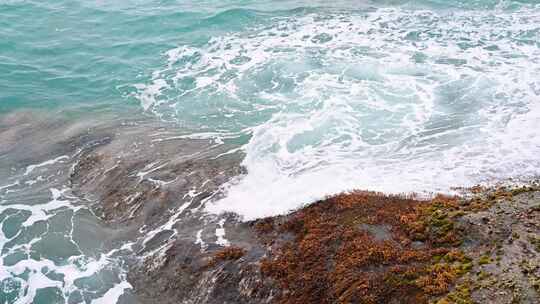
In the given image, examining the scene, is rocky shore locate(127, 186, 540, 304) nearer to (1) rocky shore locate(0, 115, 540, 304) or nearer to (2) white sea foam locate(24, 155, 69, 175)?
(1) rocky shore locate(0, 115, 540, 304)

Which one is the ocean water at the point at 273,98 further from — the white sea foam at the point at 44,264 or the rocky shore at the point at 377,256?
the rocky shore at the point at 377,256

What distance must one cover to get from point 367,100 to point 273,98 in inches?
403

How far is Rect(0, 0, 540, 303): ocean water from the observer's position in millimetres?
31812

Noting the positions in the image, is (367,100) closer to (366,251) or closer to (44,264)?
(366,251)

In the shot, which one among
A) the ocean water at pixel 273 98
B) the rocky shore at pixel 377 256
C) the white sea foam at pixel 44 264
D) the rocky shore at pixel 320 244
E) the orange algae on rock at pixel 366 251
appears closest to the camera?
the rocky shore at pixel 377 256

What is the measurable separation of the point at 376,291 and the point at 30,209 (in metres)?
28.3

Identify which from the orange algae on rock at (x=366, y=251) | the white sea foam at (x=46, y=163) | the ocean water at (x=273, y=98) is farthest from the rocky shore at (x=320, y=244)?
the white sea foam at (x=46, y=163)

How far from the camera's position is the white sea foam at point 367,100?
110 feet

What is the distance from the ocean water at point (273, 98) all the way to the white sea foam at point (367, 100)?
0.62 feet

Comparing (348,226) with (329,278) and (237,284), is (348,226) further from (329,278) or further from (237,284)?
A: (237,284)

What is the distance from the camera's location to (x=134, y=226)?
3203 centimetres

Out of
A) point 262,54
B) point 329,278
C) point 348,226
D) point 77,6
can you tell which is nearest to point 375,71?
point 262,54

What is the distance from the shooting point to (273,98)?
49812 millimetres

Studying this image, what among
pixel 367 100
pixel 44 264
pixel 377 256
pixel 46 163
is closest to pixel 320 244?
pixel 377 256
